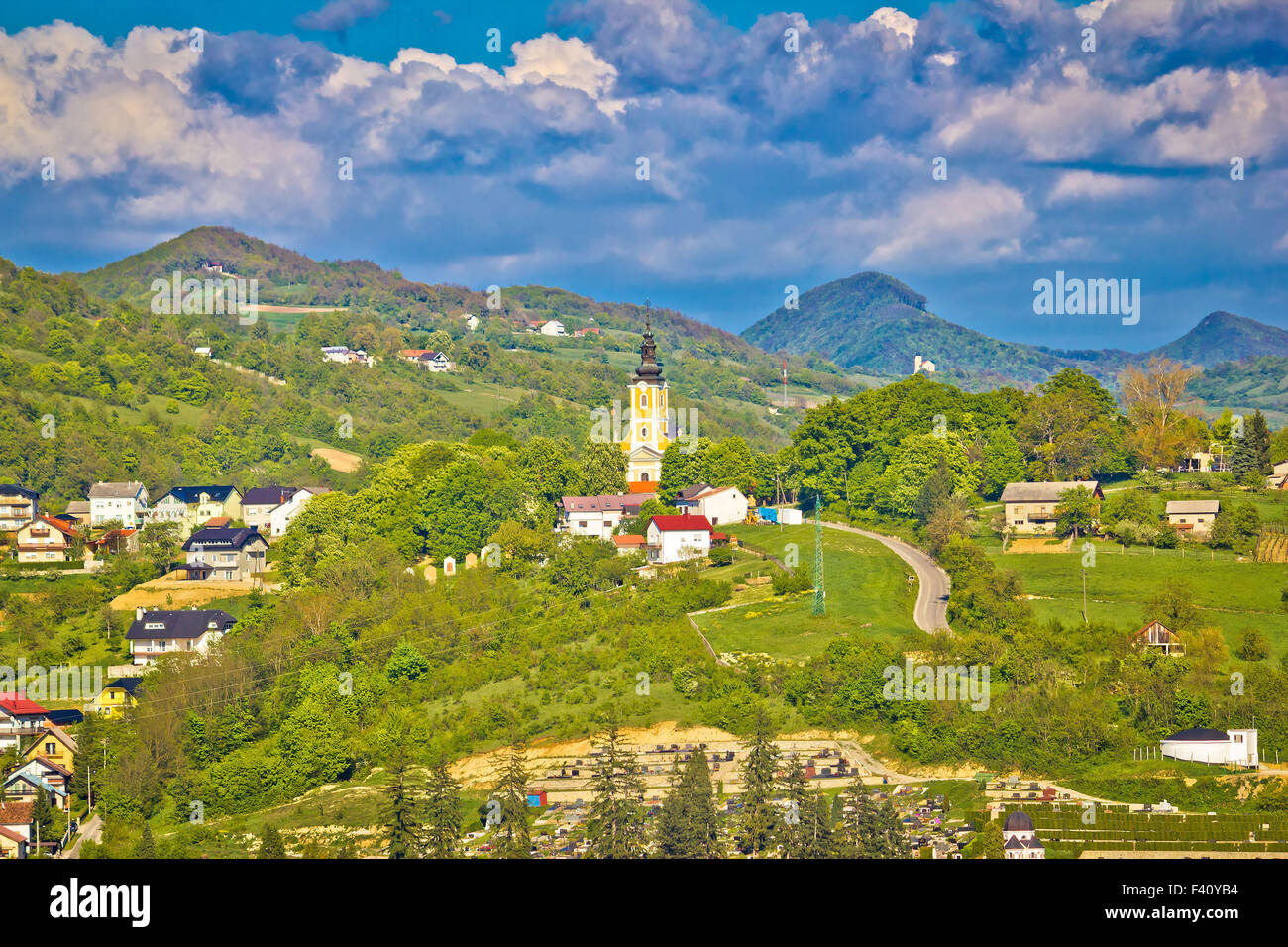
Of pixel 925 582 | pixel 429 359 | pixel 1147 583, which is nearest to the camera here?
pixel 1147 583

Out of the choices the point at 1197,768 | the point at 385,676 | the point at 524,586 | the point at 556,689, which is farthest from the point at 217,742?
the point at 1197,768

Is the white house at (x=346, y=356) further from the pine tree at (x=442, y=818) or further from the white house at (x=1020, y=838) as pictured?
the white house at (x=1020, y=838)

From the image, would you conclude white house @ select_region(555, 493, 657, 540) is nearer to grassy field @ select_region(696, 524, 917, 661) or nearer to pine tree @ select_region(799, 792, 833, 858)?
grassy field @ select_region(696, 524, 917, 661)

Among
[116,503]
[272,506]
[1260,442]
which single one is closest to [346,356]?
[272,506]

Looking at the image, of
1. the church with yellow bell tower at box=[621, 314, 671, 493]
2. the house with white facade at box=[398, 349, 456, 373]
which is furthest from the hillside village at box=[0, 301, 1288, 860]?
the house with white facade at box=[398, 349, 456, 373]

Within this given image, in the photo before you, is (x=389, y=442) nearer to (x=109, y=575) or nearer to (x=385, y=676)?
(x=109, y=575)

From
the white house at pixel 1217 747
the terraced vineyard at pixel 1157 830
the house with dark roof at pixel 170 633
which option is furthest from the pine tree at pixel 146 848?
the white house at pixel 1217 747

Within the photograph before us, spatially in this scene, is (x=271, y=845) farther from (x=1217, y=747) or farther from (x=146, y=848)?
(x=1217, y=747)

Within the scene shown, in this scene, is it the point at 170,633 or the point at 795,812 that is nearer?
the point at 795,812
